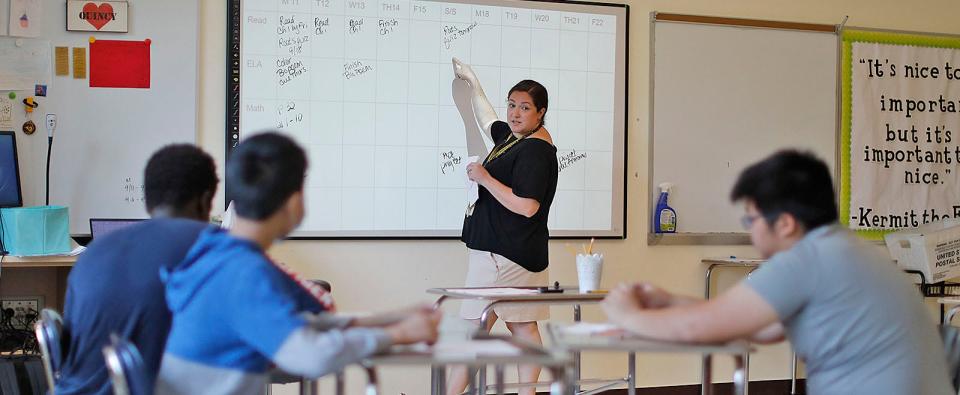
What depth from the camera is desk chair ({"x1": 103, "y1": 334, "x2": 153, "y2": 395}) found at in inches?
62.2

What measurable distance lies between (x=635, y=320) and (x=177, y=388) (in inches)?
32.9

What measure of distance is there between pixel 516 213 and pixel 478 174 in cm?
20

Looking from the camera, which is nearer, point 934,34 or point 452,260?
point 452,260

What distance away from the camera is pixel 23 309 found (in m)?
3.87

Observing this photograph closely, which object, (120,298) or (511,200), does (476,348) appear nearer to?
(120,298)

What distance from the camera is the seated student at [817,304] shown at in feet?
5.78

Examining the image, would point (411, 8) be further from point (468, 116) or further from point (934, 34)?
point (934, 34)

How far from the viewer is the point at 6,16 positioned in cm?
384

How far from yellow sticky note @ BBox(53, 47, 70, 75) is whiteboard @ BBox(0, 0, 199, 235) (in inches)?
0.9

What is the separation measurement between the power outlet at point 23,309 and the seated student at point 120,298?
202 cm

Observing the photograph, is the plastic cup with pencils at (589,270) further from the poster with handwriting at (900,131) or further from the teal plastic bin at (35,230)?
the poster with handwriting at (900,131)

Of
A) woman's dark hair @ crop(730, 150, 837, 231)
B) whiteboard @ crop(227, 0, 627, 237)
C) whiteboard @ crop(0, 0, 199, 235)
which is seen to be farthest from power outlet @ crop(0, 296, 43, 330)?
woman's dark hair @ crop(730, 150, 837, 231)

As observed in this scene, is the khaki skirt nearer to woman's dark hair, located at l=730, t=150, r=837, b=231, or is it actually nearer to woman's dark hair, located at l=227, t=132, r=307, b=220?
woman's dark hair, located at l=730, t=150, r=837, b=231

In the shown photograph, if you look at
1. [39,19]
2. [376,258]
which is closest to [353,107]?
[376,258]
